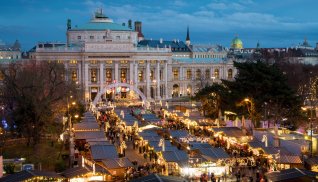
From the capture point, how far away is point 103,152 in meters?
29.1

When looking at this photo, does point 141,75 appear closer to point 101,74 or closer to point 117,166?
point 101,74

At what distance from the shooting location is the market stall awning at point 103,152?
1110 inches

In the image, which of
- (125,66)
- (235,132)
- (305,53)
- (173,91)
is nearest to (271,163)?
(235,132)

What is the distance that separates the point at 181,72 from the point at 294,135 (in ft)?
217

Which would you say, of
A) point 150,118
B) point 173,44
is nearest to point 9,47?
point 173,44

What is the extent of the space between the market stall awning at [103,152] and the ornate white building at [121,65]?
1918 inches

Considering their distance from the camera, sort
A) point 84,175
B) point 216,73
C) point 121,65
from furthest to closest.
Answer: point 216,73
point 121,65
point 84,175

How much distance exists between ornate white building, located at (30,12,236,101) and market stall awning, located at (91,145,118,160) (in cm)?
4870

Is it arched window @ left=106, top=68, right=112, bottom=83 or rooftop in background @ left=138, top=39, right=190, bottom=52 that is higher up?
rooftop in background @ left=138, top=39, right=190, bottom=52

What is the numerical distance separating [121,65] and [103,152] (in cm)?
6267

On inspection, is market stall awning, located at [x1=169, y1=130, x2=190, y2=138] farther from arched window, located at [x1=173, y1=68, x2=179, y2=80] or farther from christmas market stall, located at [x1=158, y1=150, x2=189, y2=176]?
arched window, located at [x1=173, y1=68, x2=179, y2=80]

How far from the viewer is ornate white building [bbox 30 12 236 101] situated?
87.9m

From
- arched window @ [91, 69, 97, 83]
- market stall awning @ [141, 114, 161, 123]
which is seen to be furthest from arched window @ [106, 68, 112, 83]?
market stall awning @ [141, 114, 161, 123]

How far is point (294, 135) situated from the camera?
35.8 meters
